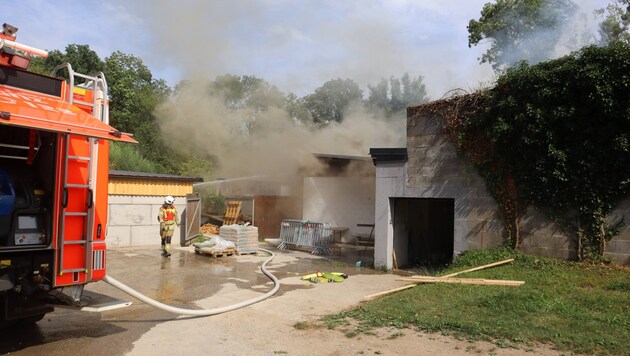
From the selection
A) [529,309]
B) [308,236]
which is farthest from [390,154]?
[529,309]

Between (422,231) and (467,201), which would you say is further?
(422,231)

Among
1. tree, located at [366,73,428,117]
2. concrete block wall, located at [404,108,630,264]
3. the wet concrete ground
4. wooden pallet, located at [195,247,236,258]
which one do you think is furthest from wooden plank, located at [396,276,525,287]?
tree, located at [366,73,428,117]

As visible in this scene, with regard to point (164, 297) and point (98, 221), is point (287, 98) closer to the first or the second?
point (164, 297)

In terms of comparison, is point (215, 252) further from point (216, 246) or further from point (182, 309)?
point (182, 309)

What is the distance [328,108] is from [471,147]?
93.4 ft

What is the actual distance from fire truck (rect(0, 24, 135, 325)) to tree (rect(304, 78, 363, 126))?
31255mm

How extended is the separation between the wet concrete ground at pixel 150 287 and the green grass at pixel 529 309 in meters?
2.59

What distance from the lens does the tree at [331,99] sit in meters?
36.5

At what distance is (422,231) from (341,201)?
556 cm

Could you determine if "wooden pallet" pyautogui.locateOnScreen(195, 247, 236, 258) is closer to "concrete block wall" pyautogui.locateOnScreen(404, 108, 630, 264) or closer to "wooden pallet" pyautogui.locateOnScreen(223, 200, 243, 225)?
"concrete block wall" pyautogui.locateOnScreen(404, 108, 630, 264)

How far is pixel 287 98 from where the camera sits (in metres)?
22.6

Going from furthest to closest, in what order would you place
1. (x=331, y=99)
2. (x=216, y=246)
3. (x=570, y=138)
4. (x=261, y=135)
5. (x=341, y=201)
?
(x=331, y=99)
(x=261, y=135)
(x=341, y=201)
(x=216, y=246)
(x=570, y=138)

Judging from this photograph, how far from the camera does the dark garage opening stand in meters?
12.0

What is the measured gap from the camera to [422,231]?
13.2 meters
